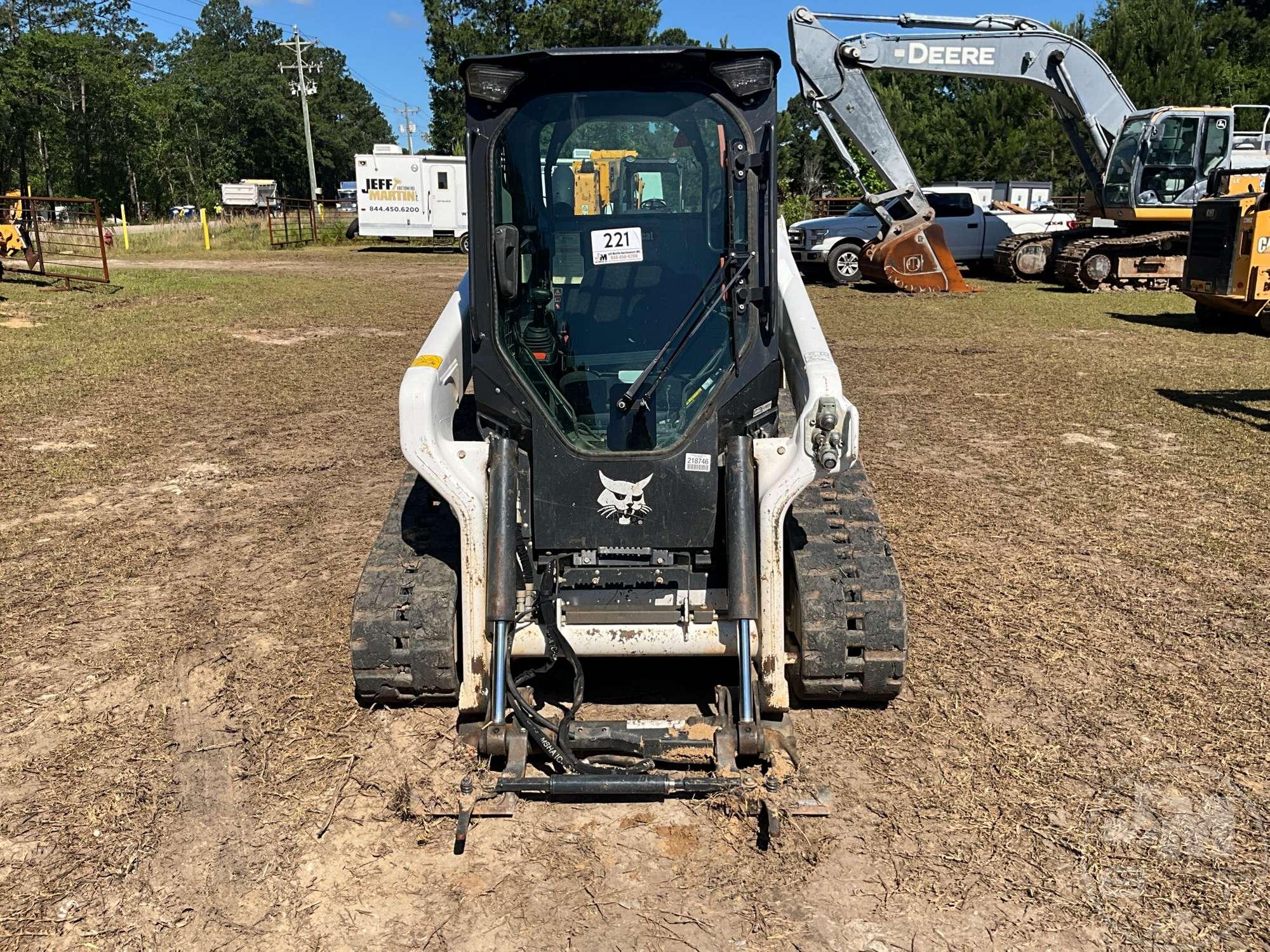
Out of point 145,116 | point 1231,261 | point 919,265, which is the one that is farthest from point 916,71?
point 145,116

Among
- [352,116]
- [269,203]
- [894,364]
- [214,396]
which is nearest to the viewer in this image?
[214,396]

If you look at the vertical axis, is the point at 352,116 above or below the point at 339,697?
above

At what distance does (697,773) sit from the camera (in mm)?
3555

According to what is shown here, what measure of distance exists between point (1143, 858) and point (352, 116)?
388ft

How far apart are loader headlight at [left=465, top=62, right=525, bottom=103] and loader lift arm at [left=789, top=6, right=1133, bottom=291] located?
14215 mm

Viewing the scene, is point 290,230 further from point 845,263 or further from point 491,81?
point 491,81

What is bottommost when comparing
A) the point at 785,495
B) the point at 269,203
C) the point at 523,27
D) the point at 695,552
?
the point at 695,552

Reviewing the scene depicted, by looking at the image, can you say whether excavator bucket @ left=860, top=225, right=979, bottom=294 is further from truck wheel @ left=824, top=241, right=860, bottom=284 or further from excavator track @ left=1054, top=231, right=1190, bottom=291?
excavator track @ left=1054, top=231, right=1190, bottom=291

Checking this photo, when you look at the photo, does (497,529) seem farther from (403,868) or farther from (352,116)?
(352,116)

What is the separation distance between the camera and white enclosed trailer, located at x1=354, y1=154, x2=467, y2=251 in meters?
30.8

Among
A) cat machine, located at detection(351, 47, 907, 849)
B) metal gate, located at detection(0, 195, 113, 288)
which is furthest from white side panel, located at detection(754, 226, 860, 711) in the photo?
metal gate, located at detection(0, 195, 113, 288)

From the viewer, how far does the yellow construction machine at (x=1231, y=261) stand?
1248cm

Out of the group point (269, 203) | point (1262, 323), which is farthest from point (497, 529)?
point (269, 203)

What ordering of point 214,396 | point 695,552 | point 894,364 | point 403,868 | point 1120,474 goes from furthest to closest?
point 894,364, point 214,396, point 1120,474, point 695,552, point 403,868
